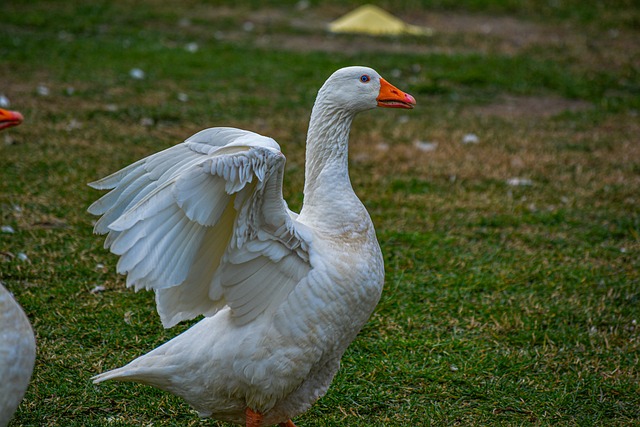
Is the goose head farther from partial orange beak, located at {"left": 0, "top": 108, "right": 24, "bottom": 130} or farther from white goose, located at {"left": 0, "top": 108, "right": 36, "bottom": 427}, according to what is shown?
white goose, located at {"left": 0, "top": 108, "right": 36, "bottom": 427}

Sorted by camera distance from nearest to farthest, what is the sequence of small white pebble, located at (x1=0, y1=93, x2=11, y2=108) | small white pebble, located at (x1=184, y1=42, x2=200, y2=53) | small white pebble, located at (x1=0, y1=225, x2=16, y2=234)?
small white pebble, located at (x1=0, y1=225, x2=16, y2=234), small white pebble, located at (x1=0, y1=93, x2=11, y2=108), small white pebble, located at (x1=184, y1=42, x2=200, y2=53)

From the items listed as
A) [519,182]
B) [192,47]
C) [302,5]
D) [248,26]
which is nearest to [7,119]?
[519,182]

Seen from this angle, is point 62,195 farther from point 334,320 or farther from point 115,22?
point 115,22

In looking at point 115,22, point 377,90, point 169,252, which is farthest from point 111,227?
point 115,22

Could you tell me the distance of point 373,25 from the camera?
12508 millimetres

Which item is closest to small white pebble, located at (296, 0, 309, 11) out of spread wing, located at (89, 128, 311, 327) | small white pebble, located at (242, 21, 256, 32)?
small white pebble, located at (242, 21, 256, 32)

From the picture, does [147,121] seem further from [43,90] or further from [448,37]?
[448,37]

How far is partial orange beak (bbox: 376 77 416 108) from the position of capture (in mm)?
3740

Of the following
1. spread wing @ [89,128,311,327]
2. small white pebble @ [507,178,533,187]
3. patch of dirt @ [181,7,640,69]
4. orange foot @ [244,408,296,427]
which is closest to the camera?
spread wing @ [89,128,311,327]

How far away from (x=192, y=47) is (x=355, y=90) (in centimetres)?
777

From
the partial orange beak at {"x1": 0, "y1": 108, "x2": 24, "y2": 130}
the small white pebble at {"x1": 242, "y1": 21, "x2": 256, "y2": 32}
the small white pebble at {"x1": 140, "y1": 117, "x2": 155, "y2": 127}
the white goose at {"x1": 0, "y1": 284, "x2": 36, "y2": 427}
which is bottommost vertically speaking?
the small white pebble at {"x1": 140, "y1": 117, "x2": 155, "y2": 127}

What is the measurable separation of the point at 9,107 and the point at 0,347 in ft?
18.6

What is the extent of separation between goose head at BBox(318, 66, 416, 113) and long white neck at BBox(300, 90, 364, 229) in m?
0.03

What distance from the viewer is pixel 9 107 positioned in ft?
26.2
